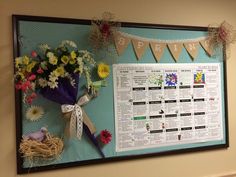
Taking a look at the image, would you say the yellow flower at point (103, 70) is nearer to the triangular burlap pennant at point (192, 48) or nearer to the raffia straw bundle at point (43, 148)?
the raffia straw bundle at point (43, 148)

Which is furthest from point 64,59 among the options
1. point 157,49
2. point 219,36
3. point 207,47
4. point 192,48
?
point 219,36

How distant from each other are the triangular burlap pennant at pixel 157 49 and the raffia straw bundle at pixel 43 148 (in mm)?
937

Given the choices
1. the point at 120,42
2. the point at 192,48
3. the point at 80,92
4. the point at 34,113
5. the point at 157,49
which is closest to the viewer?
the point at 34,113

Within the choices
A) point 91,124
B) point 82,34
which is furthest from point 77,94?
point 82,34

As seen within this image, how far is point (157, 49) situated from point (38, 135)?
3.48 feet

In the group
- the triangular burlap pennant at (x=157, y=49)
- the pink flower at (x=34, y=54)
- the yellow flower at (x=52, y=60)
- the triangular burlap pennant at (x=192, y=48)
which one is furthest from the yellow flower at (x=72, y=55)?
the triangular burlap pennant at (x=192, y=48)

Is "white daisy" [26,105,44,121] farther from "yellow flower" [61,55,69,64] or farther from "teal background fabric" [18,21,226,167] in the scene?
"yellow flower" [61,55,69,64]

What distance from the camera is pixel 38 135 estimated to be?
184 cm

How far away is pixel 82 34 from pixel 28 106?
1.97ft

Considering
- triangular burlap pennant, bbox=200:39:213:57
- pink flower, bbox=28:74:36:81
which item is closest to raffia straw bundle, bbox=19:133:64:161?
pink flower, bbox=28:74:36:81

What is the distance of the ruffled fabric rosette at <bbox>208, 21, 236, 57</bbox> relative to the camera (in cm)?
241

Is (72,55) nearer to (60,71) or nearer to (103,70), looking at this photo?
(60,71)

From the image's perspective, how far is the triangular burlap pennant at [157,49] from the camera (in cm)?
220

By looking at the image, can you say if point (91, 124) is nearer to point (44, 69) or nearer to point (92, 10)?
point (44, 69)
